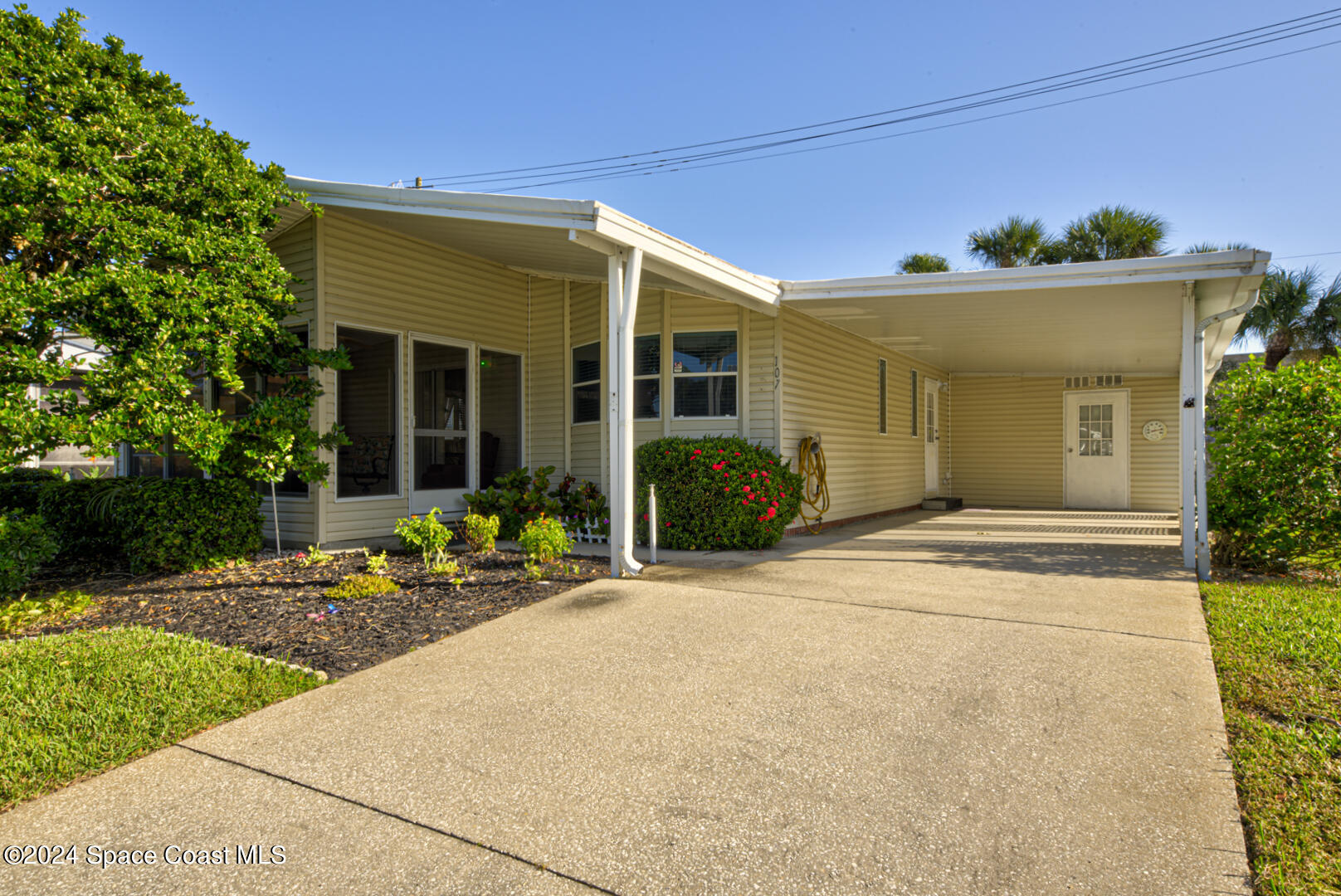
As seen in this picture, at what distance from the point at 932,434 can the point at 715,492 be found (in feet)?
25.5

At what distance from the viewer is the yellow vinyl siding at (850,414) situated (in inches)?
340

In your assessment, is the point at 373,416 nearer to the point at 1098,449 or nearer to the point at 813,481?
the point at 813,481

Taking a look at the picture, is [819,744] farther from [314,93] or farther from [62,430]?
[314,93]

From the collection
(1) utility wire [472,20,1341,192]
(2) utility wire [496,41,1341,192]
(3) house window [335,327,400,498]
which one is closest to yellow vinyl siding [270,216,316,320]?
(3) house window [335,327,400,498]

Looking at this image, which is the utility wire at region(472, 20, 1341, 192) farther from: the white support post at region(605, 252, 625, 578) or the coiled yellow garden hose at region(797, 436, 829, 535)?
the white support post at region(605, 252, 625, 578)

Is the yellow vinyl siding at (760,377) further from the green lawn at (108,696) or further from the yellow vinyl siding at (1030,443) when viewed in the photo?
the yellow vinyl siding at (1030,443)

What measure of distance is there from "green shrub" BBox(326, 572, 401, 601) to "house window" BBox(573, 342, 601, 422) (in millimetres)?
3833

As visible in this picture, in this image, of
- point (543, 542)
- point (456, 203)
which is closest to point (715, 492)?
point (543, 542)

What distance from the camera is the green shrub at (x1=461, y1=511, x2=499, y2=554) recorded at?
6699mm

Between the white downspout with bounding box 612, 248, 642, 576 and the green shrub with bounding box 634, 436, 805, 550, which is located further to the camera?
the green shrub with bounding box 634, 436, 805, 550

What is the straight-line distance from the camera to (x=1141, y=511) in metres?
12.3

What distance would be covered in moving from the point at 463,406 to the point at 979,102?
13.8 m

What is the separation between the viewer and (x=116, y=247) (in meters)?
4.80

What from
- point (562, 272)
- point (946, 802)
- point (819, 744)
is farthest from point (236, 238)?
point (946, 802)
